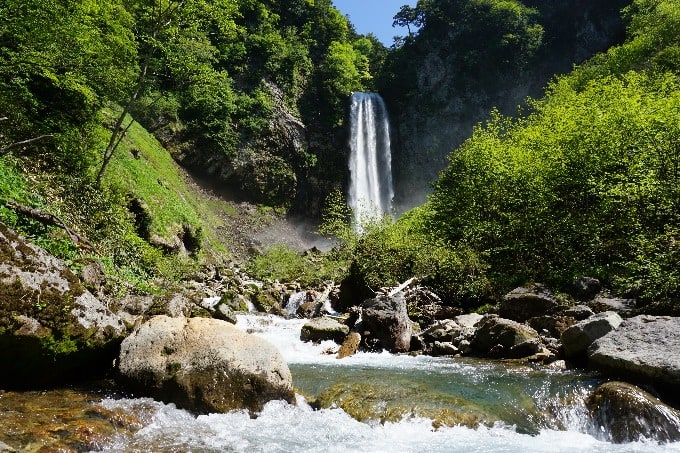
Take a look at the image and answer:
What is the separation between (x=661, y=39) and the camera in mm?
28906

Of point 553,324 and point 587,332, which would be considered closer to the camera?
point 587,332

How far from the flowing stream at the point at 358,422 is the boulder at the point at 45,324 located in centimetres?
34

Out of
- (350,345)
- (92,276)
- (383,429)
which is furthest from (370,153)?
(383,429)

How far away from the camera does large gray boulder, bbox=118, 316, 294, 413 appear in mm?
5680

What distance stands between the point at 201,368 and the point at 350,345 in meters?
5.67

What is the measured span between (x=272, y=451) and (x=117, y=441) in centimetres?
164

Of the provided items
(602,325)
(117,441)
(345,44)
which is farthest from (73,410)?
(345,44)

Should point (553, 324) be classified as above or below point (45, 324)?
above

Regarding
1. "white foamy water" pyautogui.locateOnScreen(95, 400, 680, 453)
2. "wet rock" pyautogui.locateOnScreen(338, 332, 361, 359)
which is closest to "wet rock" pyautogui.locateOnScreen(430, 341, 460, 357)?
"wet rock" pyautogui.locateOnScreen(338, 332, 361, 359)

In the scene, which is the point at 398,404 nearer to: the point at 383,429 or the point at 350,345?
the point at 383,429

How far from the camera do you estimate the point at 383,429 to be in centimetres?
589

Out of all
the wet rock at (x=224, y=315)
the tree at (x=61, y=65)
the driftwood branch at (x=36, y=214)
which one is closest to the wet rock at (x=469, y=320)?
the wet rock at (x=224, y=315)

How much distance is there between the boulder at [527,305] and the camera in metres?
11.4

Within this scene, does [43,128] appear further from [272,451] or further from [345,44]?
[345,44]
